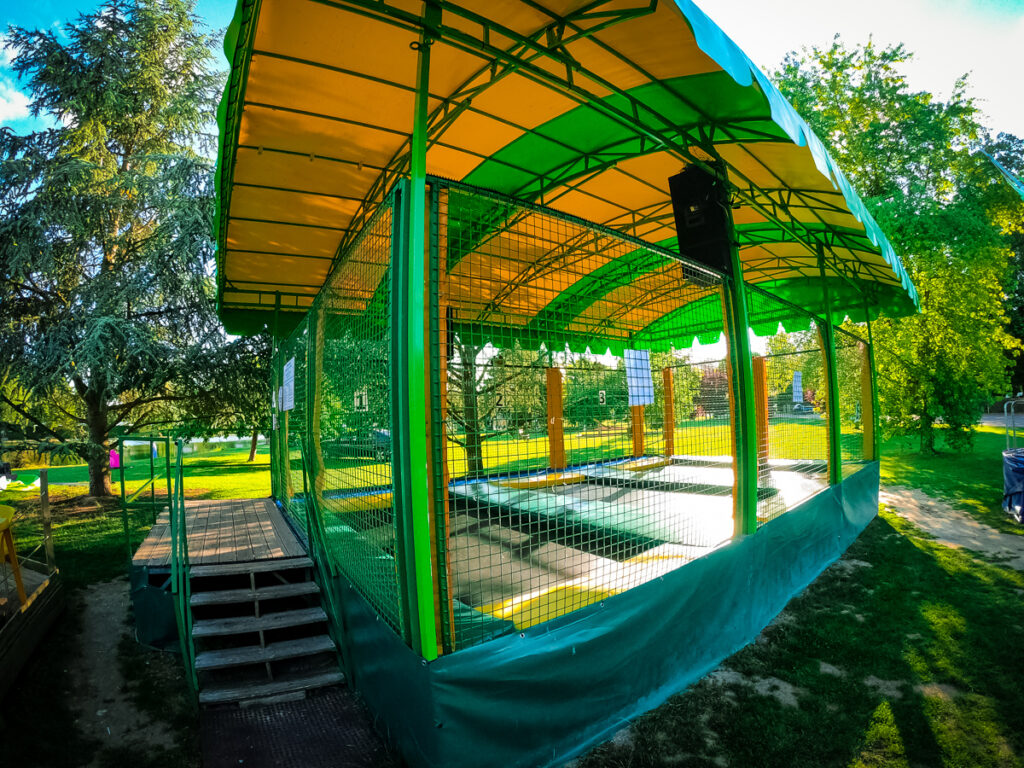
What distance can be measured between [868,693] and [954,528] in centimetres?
557

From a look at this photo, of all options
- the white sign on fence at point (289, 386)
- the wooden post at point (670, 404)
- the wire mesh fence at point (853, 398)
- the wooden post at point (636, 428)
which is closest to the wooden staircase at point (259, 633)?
the white sign on fence at point (289, 386)

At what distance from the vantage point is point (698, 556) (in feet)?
11.3

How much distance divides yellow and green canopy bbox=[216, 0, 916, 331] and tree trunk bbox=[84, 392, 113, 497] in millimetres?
6901

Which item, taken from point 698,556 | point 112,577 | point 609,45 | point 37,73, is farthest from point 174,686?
point 37,73

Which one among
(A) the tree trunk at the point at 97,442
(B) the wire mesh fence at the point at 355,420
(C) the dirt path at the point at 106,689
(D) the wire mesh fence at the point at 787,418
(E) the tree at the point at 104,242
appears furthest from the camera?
(A) the tree trunk at the point at 97,442

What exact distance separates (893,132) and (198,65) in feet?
64.3

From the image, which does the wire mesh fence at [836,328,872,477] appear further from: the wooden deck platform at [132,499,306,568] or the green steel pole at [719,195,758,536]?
the wooden deck platform at [132,499,306,568]

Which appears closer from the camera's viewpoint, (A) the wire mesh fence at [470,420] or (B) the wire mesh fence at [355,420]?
(A) the wire mesh fence at [470,420]

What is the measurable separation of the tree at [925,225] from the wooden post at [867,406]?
5.73 metres

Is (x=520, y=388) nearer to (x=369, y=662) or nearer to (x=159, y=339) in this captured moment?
(x=369, y=662)

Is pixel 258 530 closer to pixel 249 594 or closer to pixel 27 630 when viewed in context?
pixel 249 594

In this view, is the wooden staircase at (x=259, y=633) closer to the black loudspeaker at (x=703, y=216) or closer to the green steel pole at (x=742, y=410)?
the green steel pole at (x=742, y=410)

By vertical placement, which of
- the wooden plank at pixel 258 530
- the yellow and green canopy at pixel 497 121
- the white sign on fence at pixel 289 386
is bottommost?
the wooden plank at pixel 258 530

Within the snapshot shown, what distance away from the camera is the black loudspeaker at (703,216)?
417 centimetres
